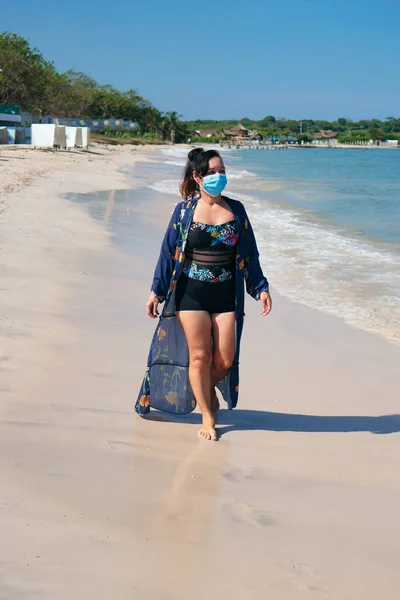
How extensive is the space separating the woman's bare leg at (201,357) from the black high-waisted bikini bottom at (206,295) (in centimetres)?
4

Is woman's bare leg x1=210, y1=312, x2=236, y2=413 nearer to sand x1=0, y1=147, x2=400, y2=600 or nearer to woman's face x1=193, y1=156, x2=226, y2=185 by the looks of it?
sand x1=0, y1=147, x2=400, y2=600

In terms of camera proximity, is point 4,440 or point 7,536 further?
point 4,440

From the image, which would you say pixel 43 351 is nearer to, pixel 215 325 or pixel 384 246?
pixel 215 325

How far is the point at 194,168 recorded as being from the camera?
13.5ft

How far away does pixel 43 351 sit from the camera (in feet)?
17.0

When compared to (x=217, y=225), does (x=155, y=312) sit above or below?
below

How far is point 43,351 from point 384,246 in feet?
29.3

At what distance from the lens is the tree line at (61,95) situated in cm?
6116

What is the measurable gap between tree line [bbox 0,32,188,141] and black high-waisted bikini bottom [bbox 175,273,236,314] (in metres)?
59.8

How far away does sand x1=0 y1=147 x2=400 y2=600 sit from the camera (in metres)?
2.70

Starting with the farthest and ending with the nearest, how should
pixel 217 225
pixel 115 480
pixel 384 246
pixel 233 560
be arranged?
pixel 384 246, pixel 217 225, pixel 115 480, pixel 233 560

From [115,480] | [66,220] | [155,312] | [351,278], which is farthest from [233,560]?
[66,220]

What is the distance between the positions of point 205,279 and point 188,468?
100cm

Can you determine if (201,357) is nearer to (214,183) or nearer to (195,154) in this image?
(214,183)
